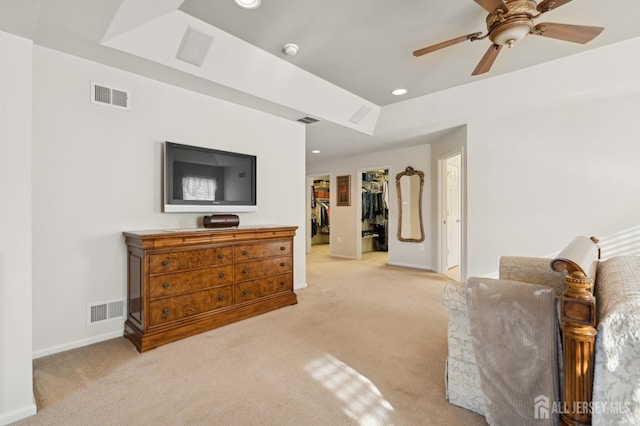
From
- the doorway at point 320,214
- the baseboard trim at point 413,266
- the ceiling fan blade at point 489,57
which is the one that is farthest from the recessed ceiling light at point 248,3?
the doorway at point 320,214

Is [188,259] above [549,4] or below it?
below

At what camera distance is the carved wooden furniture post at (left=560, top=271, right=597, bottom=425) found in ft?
3.55

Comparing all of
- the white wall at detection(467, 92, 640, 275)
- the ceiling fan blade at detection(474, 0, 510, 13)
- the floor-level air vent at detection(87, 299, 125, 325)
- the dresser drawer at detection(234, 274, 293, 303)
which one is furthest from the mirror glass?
the floor-level air vent at detection(87, 299, 125, 325)

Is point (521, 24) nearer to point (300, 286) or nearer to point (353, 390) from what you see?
point (353, 390)

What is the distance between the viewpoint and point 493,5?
1.88 meters

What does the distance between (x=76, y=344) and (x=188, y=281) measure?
0.94m

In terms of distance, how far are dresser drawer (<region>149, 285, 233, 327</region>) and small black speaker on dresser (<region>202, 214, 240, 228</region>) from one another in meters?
0.60

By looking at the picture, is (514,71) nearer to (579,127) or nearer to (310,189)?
(579,127)

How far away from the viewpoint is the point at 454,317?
1.61 m

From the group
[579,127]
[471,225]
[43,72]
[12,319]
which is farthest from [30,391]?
[579,127]

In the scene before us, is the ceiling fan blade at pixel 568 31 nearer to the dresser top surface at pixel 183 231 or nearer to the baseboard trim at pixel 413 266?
the dresser top surface at pixel 183 231

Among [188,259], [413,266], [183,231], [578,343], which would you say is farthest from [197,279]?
[413,266]

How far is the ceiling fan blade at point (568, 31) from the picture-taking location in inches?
78.3

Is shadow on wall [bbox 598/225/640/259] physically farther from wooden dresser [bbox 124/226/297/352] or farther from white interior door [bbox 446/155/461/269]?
wooden dresser [bbox 124/226/297/352]
